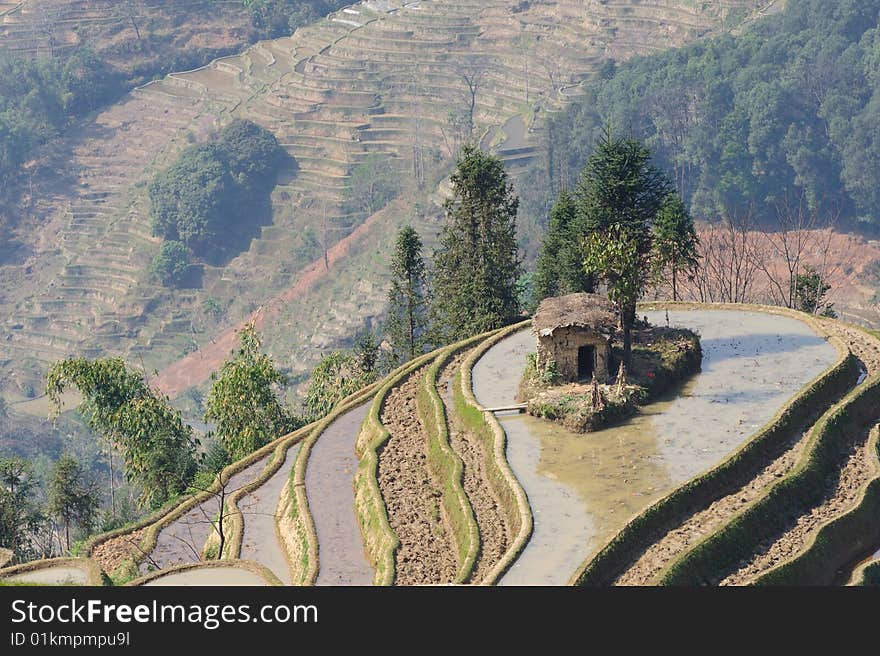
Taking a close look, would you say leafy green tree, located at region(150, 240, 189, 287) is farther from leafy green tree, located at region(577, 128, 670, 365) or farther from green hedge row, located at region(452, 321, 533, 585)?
leafy green tree, located at region(577, 128, 670, 365)

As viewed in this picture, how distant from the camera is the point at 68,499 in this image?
6888cm

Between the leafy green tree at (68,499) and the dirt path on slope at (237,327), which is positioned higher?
the leafy green tree at (68,499)

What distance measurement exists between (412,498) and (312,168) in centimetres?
11486

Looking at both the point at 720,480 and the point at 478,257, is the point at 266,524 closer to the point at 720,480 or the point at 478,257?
the point at 720,480

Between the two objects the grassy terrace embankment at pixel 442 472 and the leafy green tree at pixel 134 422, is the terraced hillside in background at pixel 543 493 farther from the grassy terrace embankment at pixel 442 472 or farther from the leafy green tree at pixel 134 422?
the leafy green tree at pixel 134 422

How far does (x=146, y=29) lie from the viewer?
646ft

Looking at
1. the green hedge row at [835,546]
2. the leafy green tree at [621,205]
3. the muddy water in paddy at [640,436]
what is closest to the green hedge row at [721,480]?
the muddy water in paddy at [640,436]

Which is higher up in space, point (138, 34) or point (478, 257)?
point (138, 34)

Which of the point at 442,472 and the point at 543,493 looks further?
the point at 442,472

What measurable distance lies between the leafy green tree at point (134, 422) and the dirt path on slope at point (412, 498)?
1349 cm

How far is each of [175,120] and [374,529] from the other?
141m

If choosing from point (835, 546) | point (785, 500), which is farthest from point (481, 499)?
point (835, 546)

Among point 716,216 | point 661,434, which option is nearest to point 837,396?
point 661,434

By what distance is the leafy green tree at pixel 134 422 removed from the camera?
67562 millimetres
